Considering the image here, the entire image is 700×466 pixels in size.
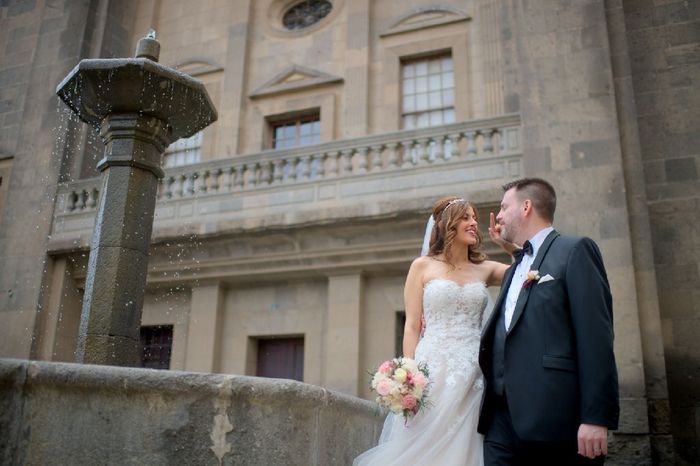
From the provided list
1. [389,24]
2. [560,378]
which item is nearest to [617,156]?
[389,24]

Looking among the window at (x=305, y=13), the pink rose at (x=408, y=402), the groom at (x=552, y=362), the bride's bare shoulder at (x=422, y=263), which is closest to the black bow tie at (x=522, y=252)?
the groom at (x=552, y=362)

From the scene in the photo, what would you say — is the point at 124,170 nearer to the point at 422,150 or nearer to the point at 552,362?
the point at 552,362

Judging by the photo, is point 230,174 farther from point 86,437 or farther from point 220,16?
point 86,437

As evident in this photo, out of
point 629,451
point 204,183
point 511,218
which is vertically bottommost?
point 629,451

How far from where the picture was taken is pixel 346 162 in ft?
40.4

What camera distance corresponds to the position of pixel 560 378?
9.71 feet

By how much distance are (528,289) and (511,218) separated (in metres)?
0.47

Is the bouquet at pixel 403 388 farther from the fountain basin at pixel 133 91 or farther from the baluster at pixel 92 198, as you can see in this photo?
the baluster at pixel 92 198

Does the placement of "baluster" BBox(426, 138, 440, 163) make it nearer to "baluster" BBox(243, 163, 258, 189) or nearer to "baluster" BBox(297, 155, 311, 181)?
"baluster" BBox(297, 155, 311, 181)

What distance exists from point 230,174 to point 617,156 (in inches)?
280

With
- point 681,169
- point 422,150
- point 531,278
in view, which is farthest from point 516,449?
point 681,169

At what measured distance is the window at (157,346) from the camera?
13750 mm

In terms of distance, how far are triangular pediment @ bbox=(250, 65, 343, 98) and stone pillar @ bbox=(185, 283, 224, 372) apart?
4.91 metres

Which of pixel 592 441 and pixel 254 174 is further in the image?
pixel 254 174
